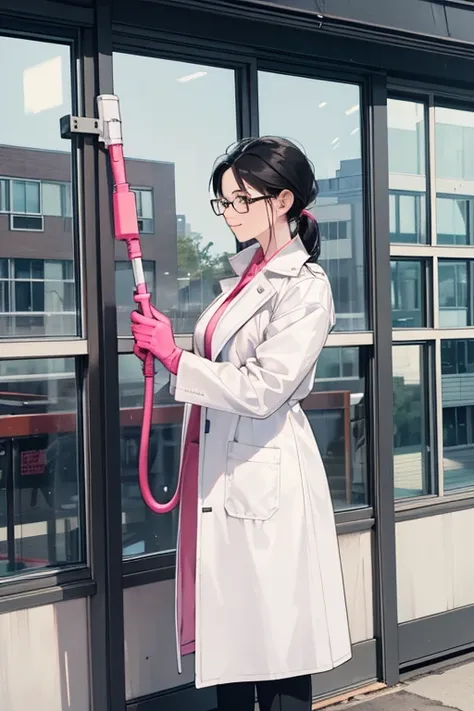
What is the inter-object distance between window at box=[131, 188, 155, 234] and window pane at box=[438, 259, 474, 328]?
1216mm

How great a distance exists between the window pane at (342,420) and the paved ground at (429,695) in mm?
640

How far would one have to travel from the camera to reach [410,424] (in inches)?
133

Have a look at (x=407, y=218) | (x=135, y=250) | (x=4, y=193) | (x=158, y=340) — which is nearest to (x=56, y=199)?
(x=4, y=193)

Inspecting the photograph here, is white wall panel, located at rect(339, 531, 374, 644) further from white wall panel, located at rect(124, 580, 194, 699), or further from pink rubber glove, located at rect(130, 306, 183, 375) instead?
pink rubber glove, located at rect(130, 306, 183, 375)

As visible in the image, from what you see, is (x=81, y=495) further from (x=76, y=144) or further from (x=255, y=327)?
(x=76, y=144)

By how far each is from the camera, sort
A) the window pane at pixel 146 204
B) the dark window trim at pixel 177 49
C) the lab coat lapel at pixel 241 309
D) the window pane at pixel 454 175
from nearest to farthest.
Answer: the lab coat lapel at pixel 241 309, the dark window trim at pixel 177 49, the window pane at pixel 146 204, the window pane at pixel 454 175

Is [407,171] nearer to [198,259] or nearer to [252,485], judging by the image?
[198,259]

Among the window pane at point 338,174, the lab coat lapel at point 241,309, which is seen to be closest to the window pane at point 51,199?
the lab coat lapel at point 241,309

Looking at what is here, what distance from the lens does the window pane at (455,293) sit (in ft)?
11.3

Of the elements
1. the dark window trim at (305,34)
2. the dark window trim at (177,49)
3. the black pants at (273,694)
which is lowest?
the black pants at (273,694)

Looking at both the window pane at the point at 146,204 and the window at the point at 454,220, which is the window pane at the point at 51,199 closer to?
the window pane at the point at 146,204

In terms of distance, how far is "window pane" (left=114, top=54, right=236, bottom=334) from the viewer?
271cm

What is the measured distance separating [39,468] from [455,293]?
1747mm

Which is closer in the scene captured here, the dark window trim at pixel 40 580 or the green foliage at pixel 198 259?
the dark window trim at pixel 40 580
